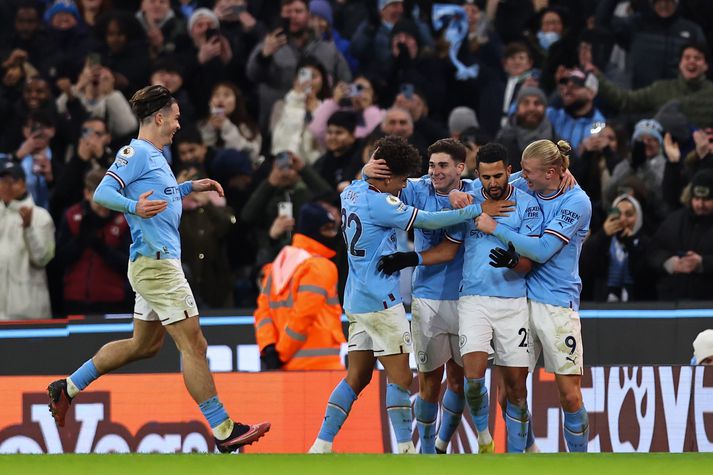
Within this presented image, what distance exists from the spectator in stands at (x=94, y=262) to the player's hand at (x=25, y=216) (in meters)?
0.46

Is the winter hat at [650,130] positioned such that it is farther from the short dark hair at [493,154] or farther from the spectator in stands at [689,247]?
the short dark hair at [493,154]

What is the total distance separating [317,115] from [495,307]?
6005 mm

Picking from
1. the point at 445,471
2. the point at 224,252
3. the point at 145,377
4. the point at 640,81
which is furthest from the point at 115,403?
the point at 640,81

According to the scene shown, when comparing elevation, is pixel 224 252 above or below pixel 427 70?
below

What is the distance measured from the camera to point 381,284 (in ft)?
32.7

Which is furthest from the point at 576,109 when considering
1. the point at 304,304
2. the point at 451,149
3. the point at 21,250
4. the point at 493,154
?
the point at 21,250

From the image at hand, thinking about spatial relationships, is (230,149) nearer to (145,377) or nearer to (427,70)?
(427,70)

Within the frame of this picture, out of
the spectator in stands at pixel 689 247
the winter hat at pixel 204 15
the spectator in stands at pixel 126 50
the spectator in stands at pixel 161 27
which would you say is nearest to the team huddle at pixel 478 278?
the spectator in stands at pixel 689 247

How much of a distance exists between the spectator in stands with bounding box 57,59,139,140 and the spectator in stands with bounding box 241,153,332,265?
2.18m

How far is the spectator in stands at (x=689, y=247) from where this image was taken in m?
13.2

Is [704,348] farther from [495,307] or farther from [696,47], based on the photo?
[696,47]

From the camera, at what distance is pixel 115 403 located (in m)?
12.3

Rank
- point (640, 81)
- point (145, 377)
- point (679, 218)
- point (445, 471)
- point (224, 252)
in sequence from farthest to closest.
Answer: point (640, 81)
point (224, 252)
point (679, 218)
point (145, 377)
point (445, 471)

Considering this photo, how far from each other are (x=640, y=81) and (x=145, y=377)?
663 cm
